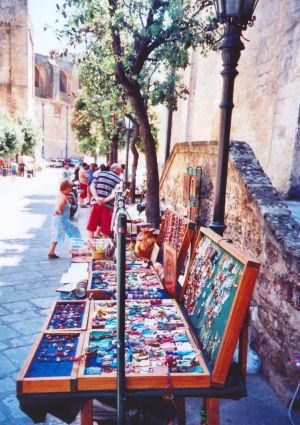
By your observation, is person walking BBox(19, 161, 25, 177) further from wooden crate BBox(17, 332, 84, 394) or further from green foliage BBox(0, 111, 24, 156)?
wooden crate BBox(17, 332, 84, 394)

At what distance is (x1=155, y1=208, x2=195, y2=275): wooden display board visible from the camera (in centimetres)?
316

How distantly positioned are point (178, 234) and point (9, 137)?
29309mm

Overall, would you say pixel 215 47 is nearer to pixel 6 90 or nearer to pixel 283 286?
pixel 283 286

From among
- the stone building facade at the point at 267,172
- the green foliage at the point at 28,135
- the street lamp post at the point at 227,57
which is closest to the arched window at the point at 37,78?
the green foliage at the point at 28,135

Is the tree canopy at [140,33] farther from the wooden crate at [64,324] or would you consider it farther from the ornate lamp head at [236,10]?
the wooden crate at [64,324]

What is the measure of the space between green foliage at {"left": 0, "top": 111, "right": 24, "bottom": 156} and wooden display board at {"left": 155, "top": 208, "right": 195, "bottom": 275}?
27161 mm

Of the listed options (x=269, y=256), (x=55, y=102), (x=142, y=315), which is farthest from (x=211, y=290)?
(x=55, y=102)

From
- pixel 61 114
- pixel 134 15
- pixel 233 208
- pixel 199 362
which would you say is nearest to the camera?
pixel 199 362

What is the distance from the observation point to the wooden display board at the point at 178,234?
10.4 feet

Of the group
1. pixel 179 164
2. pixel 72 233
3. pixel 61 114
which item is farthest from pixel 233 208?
pixel 61 114

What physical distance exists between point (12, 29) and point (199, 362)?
1817 inches

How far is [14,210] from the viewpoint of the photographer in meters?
12.9

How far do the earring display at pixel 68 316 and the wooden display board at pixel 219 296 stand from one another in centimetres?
71

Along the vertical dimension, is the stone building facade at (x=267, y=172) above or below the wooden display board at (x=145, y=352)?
above
